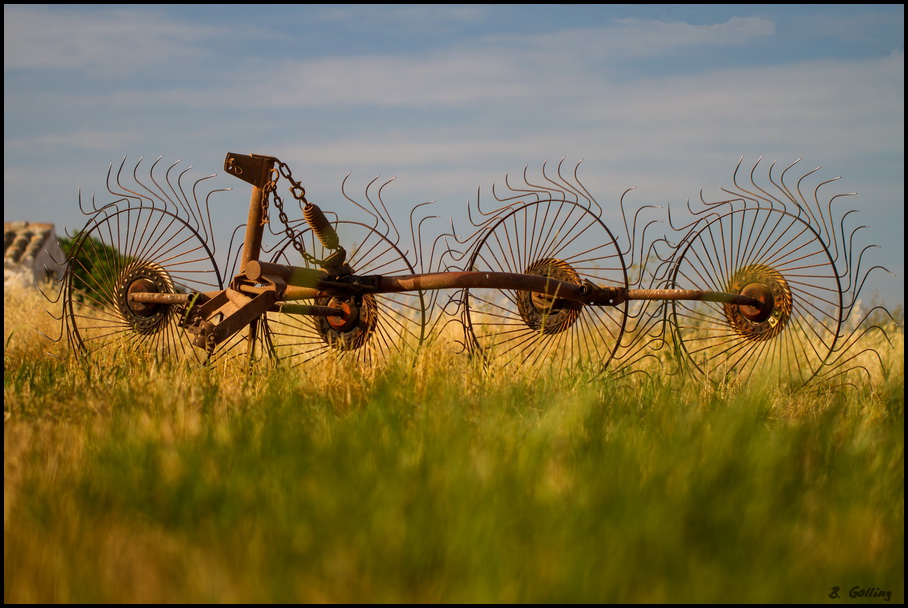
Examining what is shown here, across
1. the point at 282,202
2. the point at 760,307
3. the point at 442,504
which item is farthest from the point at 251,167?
the point at 760,307

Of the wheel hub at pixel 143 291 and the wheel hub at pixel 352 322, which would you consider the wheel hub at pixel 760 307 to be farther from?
the wheel hub at pixel 143 291

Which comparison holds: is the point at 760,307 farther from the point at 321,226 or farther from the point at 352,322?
the point at 321,226

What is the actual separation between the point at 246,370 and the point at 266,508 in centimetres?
244

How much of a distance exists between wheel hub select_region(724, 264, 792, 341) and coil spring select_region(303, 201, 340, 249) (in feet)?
9.42

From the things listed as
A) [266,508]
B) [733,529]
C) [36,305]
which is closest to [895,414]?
[733,529]

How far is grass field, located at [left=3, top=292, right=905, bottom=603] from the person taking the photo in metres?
2.28

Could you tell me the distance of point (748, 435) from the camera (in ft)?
11.2

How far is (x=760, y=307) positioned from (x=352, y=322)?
2.91 meters

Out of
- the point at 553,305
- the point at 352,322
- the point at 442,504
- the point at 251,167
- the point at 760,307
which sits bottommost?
the point at 442,504

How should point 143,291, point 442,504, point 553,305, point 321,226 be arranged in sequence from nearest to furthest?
point 442,504 → point 321,226 → point 553,305 → point 143,291

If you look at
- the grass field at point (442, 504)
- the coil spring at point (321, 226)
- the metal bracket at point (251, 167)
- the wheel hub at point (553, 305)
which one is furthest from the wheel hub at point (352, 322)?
the grass field at point (442, 504)

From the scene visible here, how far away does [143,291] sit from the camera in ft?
21.4

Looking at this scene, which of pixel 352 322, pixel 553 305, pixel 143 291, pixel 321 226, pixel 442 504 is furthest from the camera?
pixel 143 291

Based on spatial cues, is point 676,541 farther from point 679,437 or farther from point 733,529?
point 679,437
